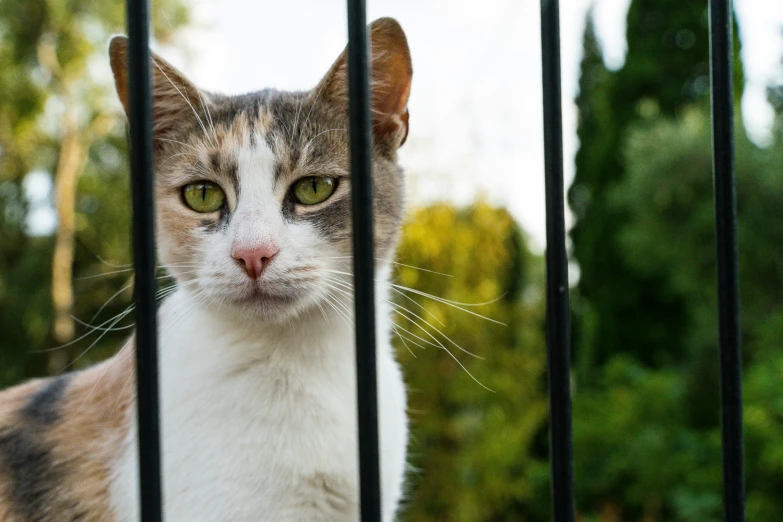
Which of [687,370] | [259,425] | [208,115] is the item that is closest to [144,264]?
[259,425]

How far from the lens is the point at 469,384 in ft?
15.1

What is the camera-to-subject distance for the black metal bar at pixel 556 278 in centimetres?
83

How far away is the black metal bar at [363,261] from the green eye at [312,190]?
2.70 feet

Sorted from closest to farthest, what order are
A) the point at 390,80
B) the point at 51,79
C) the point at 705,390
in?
the point at 390,80 < the point at 705,390 < the point at 51,79

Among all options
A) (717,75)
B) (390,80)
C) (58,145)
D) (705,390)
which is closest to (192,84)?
(390,80)

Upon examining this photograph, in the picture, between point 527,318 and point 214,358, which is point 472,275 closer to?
point 527,318

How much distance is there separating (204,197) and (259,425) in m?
0.55

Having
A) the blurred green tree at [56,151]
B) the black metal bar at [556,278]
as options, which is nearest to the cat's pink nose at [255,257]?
the black metal bar at [556,278]

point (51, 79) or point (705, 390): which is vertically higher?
point (51, 79)

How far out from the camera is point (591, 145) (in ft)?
20.4

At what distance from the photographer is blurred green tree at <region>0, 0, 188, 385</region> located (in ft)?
26.6

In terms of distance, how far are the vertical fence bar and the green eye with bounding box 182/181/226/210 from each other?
3.52 ft

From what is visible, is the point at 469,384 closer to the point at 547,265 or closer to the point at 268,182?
the point at 268,182

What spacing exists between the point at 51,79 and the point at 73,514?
826cm
